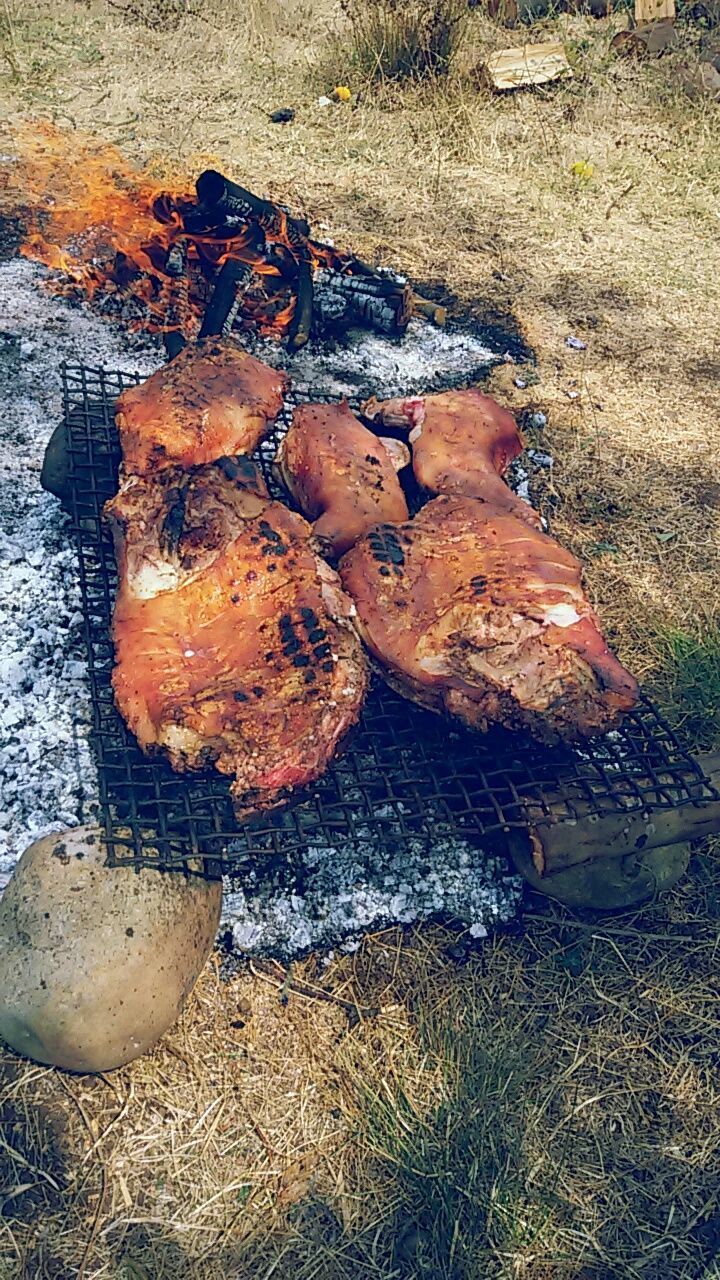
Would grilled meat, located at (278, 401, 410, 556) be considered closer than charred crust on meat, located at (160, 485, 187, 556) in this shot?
No

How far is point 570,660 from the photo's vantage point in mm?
3381

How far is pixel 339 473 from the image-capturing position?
162 inches

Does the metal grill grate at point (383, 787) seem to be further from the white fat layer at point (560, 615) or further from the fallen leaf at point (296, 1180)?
the fallen leaf at point (296, 1180)


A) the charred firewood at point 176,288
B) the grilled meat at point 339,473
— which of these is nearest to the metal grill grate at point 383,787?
the grilled meat at point 339,473

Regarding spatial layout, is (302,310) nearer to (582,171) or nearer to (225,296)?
(225,296)

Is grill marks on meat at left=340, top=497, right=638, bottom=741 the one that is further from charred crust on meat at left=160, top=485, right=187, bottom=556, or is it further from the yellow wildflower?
the yellow wildflower

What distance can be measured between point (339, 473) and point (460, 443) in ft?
2.27

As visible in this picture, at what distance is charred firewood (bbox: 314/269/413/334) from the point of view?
247 inches

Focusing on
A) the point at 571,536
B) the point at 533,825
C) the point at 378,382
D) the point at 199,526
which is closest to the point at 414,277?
the point at 378,382

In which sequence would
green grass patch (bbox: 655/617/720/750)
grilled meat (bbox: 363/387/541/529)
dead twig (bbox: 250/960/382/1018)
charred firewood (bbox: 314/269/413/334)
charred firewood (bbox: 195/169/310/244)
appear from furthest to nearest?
charred firewood (bbox: 314/269/413/334) → charred firewood (bbox: 195/169/310/244) → green grass patch (bbox: 655/617/720/750) → grilled meat (bbox: 363/387/541/529) → dead twig (bbox: 250/960/382/1018)

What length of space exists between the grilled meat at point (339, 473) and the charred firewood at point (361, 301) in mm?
2146

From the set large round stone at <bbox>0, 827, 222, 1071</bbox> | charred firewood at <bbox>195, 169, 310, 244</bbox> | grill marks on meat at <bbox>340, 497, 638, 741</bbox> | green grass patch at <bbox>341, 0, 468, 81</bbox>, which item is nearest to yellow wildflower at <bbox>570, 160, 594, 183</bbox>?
green grass patch at <bbox>341, 0, 468, 81</bbox>

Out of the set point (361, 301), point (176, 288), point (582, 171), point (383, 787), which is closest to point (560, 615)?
point (383, 787)

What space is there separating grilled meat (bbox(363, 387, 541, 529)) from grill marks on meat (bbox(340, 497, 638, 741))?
423 mm
